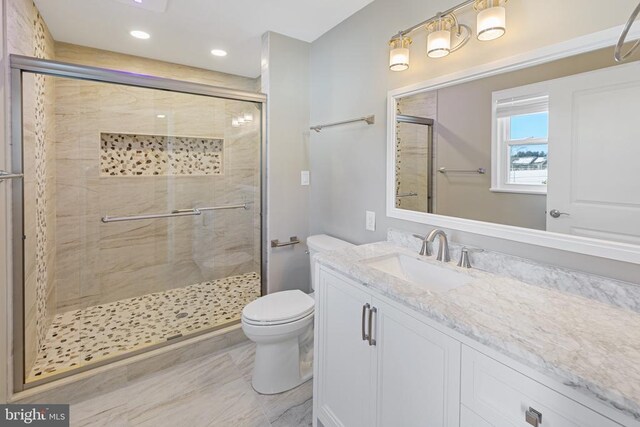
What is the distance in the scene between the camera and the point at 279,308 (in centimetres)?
191

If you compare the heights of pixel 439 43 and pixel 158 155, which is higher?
pixel 439 43

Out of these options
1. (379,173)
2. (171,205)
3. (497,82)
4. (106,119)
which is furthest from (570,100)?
(106,119)

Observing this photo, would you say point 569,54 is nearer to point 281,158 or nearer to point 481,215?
point 481,215

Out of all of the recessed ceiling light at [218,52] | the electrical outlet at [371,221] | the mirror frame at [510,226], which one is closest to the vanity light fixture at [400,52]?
the mirror frame at [510,226]

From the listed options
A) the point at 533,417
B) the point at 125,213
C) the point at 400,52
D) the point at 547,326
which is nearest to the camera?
the point at 533,417

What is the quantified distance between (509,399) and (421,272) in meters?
0.78

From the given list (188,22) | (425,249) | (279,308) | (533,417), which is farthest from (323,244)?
(188,22)

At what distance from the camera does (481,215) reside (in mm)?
1435

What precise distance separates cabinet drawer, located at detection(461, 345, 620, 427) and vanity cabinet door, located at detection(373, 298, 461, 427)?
4 centimetres

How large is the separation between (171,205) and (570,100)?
2.86 m

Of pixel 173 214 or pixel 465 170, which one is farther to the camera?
pixel 173 214

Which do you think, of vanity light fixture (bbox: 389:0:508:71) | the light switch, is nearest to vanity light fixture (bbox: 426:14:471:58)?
vanity light fixture (bbox: 389:0:508:71)

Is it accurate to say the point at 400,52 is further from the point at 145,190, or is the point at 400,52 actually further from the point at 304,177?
the point at 145,190

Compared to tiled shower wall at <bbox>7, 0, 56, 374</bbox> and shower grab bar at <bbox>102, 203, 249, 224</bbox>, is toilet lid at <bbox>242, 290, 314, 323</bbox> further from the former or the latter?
tiled shower wall at <bbox>7, 0, 56, 374</bbox>
